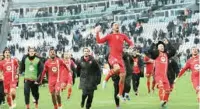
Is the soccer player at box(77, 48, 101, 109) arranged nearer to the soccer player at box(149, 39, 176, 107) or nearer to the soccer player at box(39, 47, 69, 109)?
the soccer player at box(39, 47, 69, 109)

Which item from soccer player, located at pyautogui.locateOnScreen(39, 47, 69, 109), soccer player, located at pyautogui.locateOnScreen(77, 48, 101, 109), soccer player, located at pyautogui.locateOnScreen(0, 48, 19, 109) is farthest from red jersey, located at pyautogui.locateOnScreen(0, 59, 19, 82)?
soccer player, located at pyautogui.locateOnScreen(77, 48, 101, 109)

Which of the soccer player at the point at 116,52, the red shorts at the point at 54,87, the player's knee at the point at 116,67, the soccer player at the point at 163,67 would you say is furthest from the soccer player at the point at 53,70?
the soccer player at the point at 163,67

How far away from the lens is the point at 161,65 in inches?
675

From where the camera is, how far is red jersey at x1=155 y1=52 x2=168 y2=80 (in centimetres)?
1709

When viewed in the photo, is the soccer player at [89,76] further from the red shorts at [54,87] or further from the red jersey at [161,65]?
the red jersey at [161,65]

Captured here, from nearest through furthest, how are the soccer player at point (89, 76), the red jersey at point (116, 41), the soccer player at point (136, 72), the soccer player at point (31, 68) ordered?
the soccer player at point (89, 76) → the red jersey at point (116, 41) → the soccer player at point (31, 68) → the soccer player at point (136, 72)

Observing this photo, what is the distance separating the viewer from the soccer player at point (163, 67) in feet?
55.5

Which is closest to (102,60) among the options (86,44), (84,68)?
(86,44)

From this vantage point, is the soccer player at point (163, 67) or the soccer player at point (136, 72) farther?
the soccer player at point (136, 72)

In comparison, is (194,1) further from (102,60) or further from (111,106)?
(111,106)

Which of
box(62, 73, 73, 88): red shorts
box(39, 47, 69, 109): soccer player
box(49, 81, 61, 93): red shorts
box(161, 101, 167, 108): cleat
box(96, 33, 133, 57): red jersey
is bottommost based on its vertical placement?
box(62, 73, 73, 88): red shorts

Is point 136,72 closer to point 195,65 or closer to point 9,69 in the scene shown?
point 9,69

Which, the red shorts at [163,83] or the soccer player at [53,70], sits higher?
the soccer player at [53,70]

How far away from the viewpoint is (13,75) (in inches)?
753
